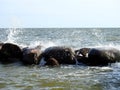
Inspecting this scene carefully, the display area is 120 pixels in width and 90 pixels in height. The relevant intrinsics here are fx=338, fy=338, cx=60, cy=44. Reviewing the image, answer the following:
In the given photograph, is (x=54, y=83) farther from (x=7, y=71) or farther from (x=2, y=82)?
(x=7, y=71)

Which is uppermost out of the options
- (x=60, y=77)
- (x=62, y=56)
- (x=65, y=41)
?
(x=62, y=56)

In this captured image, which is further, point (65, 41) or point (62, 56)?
point (65, 41)

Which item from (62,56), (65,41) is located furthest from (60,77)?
(65,41)

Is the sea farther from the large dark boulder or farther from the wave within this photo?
the wave

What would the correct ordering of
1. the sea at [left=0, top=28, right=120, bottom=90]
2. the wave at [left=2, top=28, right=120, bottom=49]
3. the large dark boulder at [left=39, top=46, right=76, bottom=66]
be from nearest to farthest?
the sea at [left=0, top=28, right=120, bottom=90]
the large dark boulder at [left=39, top=46, right=76, bottom=66]
the wave at [left=2, top=28, right=120, bottom=49]

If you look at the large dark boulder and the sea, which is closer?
the sea

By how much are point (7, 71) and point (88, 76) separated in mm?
4093

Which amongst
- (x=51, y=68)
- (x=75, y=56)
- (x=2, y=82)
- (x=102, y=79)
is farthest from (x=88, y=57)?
(x=2, y=82)

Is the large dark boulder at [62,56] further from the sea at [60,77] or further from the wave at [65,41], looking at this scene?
the wave at [65,41]

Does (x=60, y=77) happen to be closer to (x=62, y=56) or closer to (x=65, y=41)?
(x=62, y=56)

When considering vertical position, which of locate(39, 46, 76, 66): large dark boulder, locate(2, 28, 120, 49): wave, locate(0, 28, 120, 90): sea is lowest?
locate(2, 28, 120, 49): wave

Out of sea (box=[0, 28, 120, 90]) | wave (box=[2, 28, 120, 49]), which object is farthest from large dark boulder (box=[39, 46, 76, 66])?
wave (box=[2, 28, 120, 49])

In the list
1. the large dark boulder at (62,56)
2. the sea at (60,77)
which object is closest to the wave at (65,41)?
the large dark boulder at (62,56)

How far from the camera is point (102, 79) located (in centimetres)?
1348
